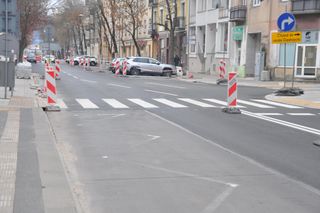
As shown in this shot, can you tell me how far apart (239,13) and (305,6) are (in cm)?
771

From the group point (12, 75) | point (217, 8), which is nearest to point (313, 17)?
point (217, 8)

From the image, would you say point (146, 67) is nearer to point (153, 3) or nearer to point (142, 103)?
point (153, 3)

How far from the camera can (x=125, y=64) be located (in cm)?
3956

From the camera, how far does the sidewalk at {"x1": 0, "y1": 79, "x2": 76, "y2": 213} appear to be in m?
5.14

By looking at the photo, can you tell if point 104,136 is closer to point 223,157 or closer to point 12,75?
point 223,157

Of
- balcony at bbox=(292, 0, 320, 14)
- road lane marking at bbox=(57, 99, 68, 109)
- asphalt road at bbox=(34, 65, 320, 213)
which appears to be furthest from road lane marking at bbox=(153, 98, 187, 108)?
balcony at bbox=(292, 0, 320, 14)

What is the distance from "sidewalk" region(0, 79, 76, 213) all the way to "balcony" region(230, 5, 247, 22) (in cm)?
2858

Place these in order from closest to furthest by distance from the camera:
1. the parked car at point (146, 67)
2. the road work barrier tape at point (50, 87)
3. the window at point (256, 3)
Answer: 1. the road work barrier tape at point (50, 87)
2. the window at point (256, 3)
3. the parked car at point (146, 67)

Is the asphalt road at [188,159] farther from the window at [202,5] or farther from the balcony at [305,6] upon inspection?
the window at [202,5]

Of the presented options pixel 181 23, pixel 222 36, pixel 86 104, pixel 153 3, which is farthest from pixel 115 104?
pixel 153 3

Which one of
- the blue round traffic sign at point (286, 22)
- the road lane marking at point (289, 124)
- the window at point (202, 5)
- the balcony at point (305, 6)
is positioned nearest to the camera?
the road lane marking at point (289, 124)

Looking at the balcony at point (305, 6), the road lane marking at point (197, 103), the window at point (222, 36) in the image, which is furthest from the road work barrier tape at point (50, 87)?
the window at point (222, 36)

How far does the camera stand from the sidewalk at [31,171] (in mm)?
5141

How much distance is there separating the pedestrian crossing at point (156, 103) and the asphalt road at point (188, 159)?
85 centimetres
